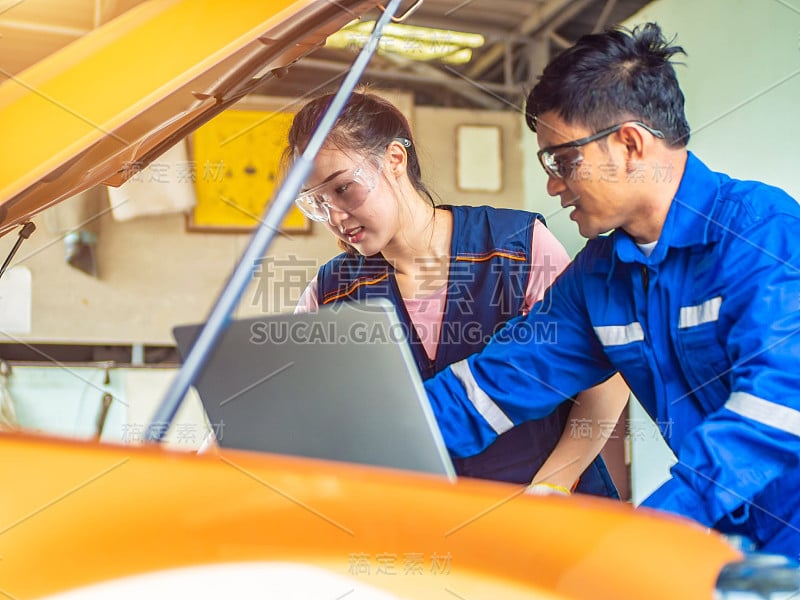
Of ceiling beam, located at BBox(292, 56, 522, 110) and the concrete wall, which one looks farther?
ceiling beam, located at BBox(292, 56, 522, 110)

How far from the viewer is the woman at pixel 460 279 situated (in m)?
1.23

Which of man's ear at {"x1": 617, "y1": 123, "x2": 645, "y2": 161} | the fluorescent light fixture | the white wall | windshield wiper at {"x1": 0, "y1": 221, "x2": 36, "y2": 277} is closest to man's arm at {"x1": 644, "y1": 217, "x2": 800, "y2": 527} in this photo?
man's ear at {"x1": 617, "y1": 123, "x2": 645, "y2": 161}

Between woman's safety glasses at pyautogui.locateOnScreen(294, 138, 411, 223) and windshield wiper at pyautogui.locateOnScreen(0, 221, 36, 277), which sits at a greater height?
woman's safety glasses at pyautogui.locateOnScreen(294, 138, 411, 223)

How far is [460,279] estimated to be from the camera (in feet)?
4.17

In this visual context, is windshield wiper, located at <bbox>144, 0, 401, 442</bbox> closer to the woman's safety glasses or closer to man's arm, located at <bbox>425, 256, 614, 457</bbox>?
the woman's safety glasses

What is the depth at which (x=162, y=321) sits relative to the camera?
1097mm

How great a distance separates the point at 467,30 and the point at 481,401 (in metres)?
0.61

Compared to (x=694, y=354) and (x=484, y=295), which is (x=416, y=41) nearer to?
(x=484, y=295)

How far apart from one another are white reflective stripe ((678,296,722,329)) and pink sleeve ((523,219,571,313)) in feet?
0.88

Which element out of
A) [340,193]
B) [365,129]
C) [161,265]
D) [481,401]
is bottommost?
[481,401]

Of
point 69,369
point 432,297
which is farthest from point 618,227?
point 69,369

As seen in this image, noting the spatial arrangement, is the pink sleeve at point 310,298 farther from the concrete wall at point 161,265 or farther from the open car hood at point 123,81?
the open car hood at point 123,81

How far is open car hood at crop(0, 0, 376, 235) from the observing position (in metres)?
0.77

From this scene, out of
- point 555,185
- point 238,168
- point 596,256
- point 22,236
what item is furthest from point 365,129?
point 22,236
